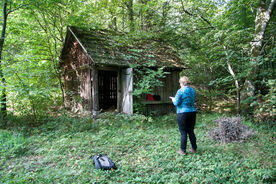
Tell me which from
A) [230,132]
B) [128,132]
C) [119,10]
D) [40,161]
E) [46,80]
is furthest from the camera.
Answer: [119,10]

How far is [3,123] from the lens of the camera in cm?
671

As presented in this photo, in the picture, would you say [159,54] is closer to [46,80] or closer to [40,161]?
[46,80]

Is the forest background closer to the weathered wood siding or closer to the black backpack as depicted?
the black backpack

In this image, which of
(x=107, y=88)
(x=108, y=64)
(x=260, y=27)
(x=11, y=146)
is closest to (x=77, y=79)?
(x=107, y=88)

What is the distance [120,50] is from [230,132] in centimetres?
627

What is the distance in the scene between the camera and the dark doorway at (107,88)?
11.9 metres

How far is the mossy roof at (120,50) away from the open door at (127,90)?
1.61 feet

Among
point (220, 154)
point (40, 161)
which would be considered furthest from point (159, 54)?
point (40, 161)

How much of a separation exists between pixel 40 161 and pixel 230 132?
526cm

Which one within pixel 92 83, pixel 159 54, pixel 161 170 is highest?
pixel 159 54

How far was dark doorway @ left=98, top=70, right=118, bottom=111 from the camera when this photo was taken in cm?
1189

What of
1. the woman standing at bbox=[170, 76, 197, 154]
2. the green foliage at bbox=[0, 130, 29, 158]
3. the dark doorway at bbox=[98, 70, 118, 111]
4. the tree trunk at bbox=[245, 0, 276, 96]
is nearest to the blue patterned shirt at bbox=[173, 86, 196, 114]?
the woman standing at bbox=[170, 76, 197, 154]

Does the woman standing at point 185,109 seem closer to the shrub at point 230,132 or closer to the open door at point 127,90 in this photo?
the shrub at point 230,132

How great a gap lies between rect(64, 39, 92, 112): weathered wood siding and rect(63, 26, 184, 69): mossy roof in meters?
0.74
